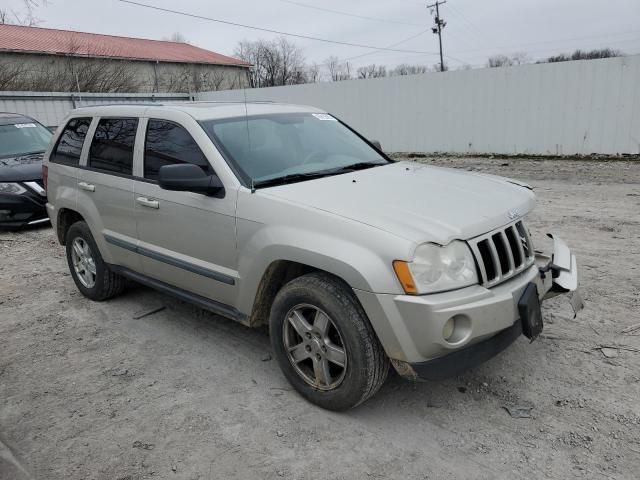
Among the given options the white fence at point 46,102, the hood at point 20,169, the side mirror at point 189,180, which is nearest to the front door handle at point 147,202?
the side mirror at point 189,180

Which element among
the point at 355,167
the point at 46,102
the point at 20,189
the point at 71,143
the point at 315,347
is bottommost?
the point at 315,347

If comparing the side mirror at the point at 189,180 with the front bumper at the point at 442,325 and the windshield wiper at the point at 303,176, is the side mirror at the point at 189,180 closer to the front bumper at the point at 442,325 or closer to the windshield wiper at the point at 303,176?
the windshield wiper at the point at 303,176

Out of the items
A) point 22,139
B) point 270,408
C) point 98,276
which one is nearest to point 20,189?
point 22,139

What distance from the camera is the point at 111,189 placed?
4297mm

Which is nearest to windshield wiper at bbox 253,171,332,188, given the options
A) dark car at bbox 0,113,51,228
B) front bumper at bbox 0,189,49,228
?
dark car at bbox 0,113,51,228

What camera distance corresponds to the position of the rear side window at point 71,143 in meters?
4.79

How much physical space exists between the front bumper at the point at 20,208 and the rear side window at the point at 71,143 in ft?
10.6

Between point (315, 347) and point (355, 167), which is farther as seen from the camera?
point (355, 167)

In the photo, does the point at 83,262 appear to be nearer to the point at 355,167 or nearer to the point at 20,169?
the point at 355,167

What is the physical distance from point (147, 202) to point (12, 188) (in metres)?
5.14

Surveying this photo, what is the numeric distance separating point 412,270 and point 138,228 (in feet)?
8.04

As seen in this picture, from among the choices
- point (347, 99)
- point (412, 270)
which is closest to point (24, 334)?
point (412, 270)

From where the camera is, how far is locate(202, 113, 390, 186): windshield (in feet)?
11.4

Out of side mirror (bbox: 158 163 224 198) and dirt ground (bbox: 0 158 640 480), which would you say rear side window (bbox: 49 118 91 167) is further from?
side mirror (bbox: 158 163 224 198)
